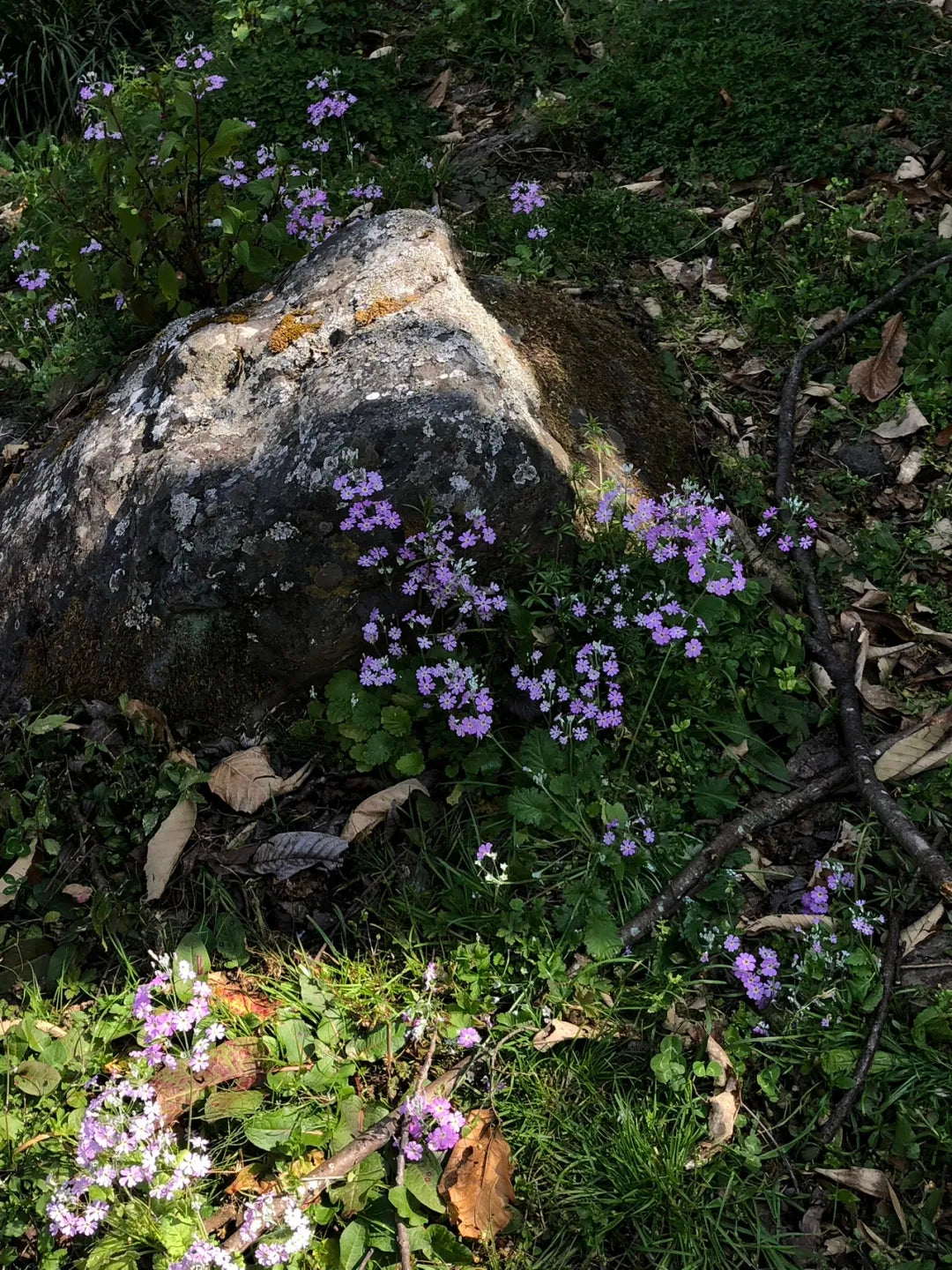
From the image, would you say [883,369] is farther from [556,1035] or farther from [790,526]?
[556,1035]

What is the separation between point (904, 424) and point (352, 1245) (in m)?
3.10

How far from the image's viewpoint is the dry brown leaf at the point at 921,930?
8.19 ft

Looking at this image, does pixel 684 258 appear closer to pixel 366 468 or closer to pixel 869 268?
pixel 869 268

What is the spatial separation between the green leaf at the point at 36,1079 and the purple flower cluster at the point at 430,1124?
90 centimetres

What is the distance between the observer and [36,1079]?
2455 millimetres

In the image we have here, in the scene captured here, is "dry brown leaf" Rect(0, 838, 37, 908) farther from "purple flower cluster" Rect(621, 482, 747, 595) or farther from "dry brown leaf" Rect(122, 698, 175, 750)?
"purple flower cluster" Rect(621, 482, 747, 595)

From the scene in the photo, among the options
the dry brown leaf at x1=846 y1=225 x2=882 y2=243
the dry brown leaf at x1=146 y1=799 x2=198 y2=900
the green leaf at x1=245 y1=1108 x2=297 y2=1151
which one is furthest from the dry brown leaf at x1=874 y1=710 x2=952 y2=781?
the dry brown leaf at x1=846 y1=225 x2=882 y2=243

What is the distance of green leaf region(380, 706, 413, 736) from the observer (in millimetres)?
2842

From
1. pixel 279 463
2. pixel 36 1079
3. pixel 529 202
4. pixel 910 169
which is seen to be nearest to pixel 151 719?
pixel 279 463

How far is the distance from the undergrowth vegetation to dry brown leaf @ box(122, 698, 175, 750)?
0.07 feet

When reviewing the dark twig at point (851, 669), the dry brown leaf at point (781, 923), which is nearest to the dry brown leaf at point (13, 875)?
the dry brown leaf at point (781, 923)

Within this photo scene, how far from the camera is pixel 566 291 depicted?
4.09 m

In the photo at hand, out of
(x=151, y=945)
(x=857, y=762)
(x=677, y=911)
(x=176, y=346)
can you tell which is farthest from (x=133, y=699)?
(x=857, y=762)

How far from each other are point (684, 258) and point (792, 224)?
45 centimetres
